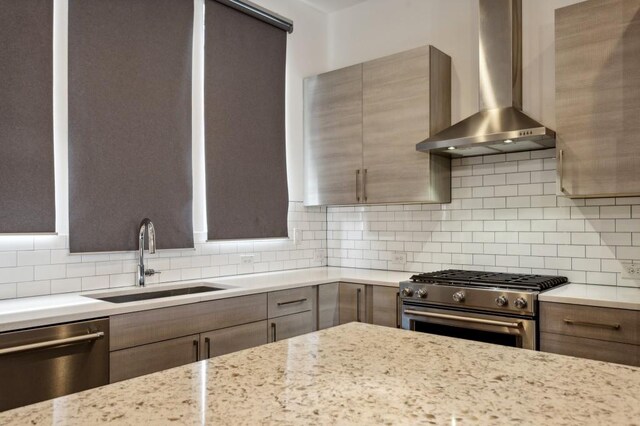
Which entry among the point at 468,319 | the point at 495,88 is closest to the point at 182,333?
the point at 468,319

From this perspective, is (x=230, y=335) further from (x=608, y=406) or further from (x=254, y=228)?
(x=608, y=406)

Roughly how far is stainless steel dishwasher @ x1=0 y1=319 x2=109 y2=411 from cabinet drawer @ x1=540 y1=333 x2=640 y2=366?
2.19 metres

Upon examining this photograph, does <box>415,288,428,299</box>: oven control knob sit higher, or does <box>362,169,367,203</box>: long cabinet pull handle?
<box>362,169,367,203</box>: long cabinet pull handle

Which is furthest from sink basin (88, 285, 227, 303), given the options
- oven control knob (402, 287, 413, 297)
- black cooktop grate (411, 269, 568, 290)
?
black cooktop grate (411, 269, 568, 290)

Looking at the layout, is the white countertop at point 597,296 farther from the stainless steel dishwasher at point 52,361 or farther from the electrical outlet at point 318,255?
the stainless steel dishwasher at point 52,361

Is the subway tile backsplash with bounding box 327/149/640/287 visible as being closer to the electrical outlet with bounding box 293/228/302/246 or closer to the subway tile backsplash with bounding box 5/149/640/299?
the subway tile backsplash with bounding box 5/149/640/299

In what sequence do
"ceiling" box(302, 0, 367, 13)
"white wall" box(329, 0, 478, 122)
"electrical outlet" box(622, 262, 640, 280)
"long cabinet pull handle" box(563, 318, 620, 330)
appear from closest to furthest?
"long cabinet pull handle" box(563, 318, 620, 330) → "electrical outlet" box(622, 262, 640, 280) → "white wall" box(329, 0, 478, 122) → "ceiling" box(302, 0, 367, 13)

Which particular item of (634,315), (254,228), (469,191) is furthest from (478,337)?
(254,228)

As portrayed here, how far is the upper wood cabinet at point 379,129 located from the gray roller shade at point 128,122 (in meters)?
1.13

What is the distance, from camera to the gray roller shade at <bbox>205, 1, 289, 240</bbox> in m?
3.48

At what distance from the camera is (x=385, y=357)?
4.34 feet

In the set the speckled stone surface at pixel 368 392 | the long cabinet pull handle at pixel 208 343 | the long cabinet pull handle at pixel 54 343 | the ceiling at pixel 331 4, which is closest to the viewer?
the speckled stone surface at pixel 368 392

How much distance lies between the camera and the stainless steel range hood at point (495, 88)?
3098 mm

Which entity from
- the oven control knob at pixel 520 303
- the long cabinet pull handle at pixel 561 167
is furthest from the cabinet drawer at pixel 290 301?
the long cabinet pull handle at pixel 561 167
